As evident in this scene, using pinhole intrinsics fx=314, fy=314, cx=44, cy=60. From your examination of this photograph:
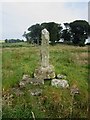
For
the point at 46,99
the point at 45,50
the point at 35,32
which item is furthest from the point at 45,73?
the point at 35,32

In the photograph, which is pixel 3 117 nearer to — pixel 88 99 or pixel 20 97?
pixel 20 97

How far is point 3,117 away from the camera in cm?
1193

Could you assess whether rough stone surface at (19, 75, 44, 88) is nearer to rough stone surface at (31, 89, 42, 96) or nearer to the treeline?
rough stone surface at (31, 89, 42, 96)

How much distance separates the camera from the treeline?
5556 cm

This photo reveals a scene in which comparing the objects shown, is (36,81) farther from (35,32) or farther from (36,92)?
(35,32)

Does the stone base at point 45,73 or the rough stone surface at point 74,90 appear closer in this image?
the rough stone surface at point 74,90

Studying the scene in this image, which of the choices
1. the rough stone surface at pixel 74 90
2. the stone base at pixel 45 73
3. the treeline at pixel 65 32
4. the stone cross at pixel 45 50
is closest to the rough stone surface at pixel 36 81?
the stone base at pixel 45 73

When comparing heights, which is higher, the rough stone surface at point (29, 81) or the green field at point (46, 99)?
the rough stone surface at point (29, 81)

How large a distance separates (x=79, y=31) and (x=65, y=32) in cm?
263

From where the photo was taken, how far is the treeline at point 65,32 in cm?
5556

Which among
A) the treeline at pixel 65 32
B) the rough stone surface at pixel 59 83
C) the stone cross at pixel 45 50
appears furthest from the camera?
the treeline at pixel 65 32

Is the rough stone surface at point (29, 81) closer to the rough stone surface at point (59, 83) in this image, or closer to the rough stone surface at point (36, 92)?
the rough stone surface at point (59, 83)

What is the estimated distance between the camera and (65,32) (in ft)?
194

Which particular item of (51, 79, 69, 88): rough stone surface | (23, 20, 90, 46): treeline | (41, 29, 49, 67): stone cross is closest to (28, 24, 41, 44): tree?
(23, 20, 90, 46): treeline
